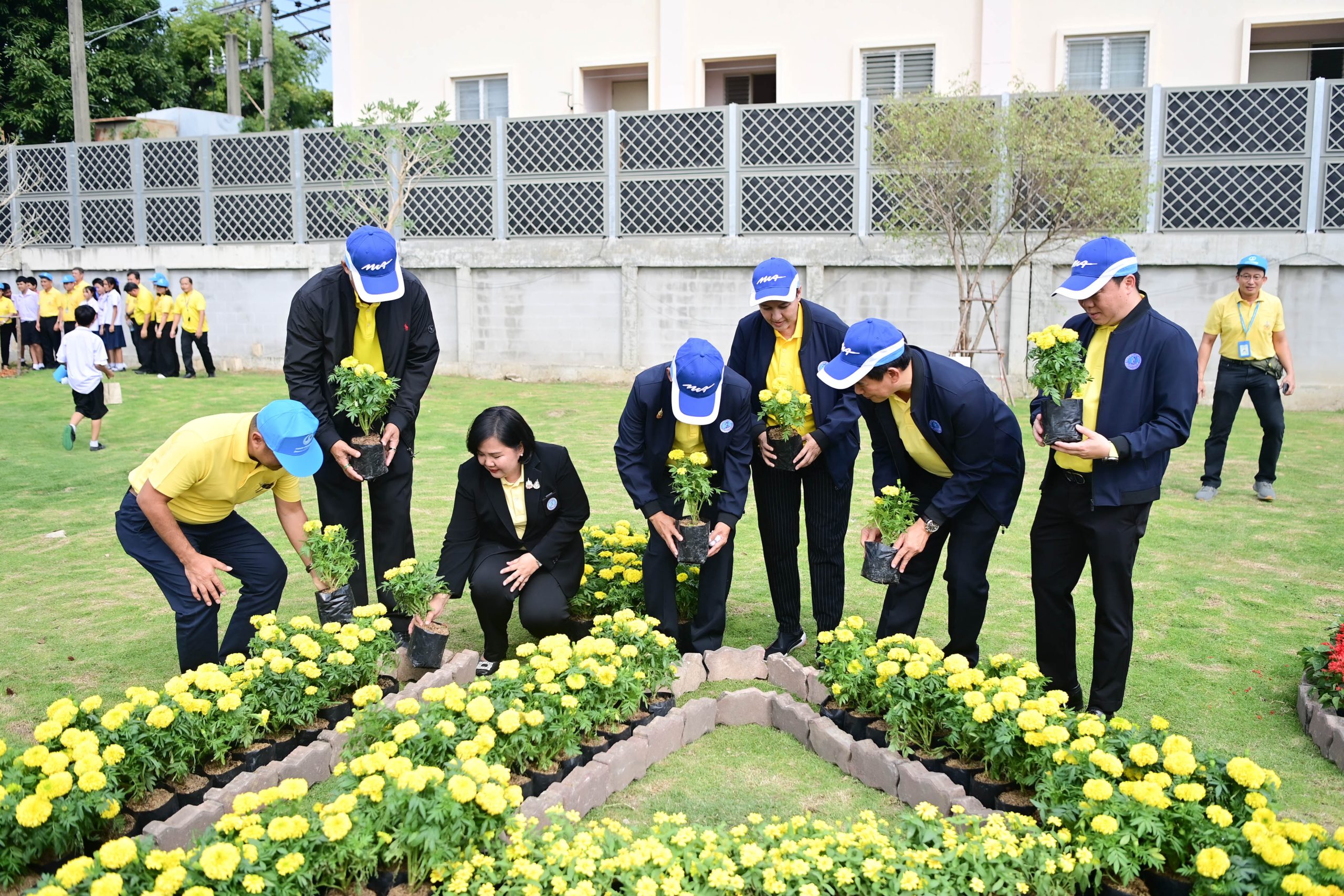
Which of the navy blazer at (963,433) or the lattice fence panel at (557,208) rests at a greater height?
the lattice fence panel at (557,208)

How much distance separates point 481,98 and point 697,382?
16.3 meters

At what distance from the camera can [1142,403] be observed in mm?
4242

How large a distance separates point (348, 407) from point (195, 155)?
16.1 meters

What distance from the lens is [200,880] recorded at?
289 cm

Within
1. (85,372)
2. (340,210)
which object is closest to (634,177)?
(340,210)

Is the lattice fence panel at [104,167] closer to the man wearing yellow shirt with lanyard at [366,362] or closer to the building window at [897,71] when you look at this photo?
the building window at [897,71]

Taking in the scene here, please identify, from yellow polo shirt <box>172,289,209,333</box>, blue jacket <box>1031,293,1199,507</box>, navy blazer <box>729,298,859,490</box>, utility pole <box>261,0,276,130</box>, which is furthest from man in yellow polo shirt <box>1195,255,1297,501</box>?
utility pole <box>261,0,276,130</box>

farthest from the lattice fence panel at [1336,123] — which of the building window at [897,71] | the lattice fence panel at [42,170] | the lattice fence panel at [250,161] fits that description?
the lattice fence panel at [42,170]

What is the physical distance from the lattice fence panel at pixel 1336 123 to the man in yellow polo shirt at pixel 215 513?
1375 cm

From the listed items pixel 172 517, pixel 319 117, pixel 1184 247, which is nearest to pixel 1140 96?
pixel 1184 247

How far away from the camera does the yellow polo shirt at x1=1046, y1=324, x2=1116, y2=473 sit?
14.1ft

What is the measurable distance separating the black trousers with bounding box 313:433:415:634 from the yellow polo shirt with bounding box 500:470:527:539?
0.58 m

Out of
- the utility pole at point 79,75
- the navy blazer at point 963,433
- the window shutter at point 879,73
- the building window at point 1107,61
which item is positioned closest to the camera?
the navy blazer at point 963,433

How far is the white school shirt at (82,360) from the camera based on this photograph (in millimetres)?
11164
